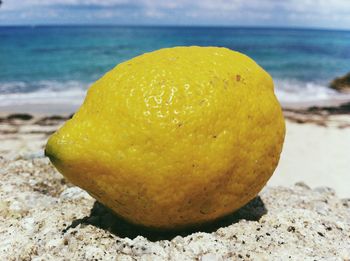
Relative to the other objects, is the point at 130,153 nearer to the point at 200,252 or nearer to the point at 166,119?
the point at 166,119

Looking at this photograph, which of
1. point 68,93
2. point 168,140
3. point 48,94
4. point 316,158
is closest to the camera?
point 168,140

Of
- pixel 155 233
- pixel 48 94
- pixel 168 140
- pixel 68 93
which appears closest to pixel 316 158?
pixel 155 233

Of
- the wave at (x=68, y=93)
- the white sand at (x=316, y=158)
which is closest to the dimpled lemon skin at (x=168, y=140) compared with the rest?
the white sand at (x=316, y=158)

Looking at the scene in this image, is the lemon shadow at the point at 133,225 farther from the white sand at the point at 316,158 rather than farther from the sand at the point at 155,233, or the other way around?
the white sand at the point at 316,158

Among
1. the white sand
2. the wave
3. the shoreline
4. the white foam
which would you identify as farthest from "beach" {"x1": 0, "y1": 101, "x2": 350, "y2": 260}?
the wave

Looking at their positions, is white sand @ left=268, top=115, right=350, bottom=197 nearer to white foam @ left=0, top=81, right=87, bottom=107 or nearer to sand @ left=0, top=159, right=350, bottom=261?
sand @ left=0, top=159, right=350, bottom=261

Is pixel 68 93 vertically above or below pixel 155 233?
below

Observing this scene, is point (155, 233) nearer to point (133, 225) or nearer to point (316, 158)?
point (133, 225)
